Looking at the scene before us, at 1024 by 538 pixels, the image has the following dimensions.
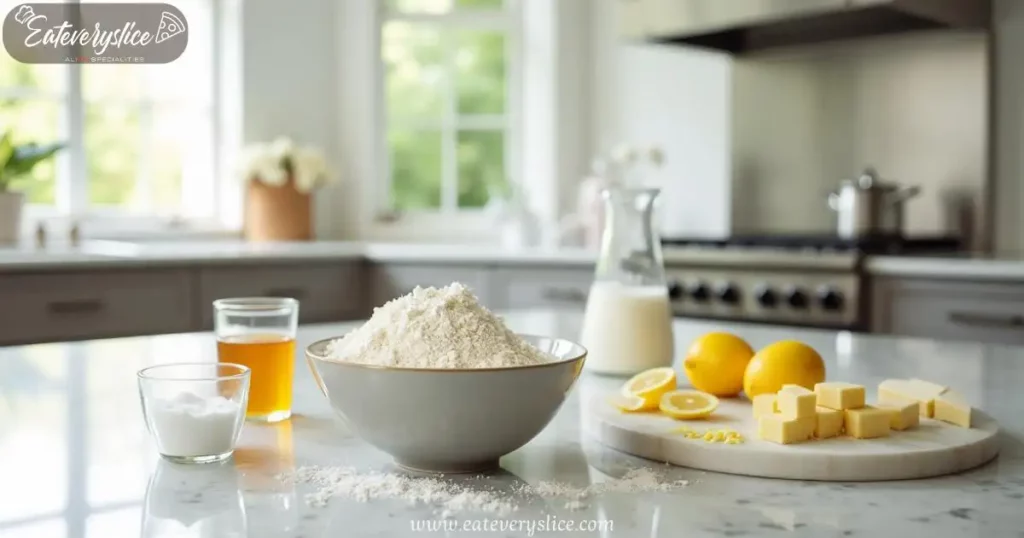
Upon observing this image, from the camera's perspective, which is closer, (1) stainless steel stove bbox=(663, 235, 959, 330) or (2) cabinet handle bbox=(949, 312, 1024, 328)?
(2) cabinet handle bbox=(949, 312, 1024, 328)

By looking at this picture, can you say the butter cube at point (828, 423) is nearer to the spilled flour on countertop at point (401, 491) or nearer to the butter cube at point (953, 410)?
the butter cube at point (953, 410)

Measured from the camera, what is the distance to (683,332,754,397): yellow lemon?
1.01 metres

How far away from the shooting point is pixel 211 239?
12.5 feet

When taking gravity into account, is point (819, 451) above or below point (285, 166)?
below

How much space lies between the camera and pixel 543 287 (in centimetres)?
320

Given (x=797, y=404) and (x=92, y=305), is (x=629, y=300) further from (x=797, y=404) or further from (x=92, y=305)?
(x=92, y=305)

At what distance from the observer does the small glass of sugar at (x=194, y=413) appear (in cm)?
80

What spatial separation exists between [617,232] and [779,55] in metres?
2.47

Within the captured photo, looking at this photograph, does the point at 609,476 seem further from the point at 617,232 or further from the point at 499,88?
the point at 499,88

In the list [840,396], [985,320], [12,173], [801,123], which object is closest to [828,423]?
[840,396]

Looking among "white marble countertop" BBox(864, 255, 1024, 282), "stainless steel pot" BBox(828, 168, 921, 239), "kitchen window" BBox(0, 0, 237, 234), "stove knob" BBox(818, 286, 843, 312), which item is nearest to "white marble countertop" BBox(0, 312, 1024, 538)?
"white marble countertop" BBox(864, 255, 1024, 282)

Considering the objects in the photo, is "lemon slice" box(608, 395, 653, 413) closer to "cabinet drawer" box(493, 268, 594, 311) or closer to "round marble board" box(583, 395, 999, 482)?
"round marble board" box(583, 395, 999, 482)

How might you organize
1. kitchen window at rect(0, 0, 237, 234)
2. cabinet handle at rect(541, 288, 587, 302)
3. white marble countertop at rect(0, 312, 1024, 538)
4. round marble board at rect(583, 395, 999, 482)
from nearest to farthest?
white marble countertop at rect(0, 312, 1024, 538), round marble board at rect(583, 395, 999, 482), cabinet handle at rect(541, 288, 587, 302), kitchen window at rect(0, 0, 237, 234)

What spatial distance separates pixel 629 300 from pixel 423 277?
7.17 ft
